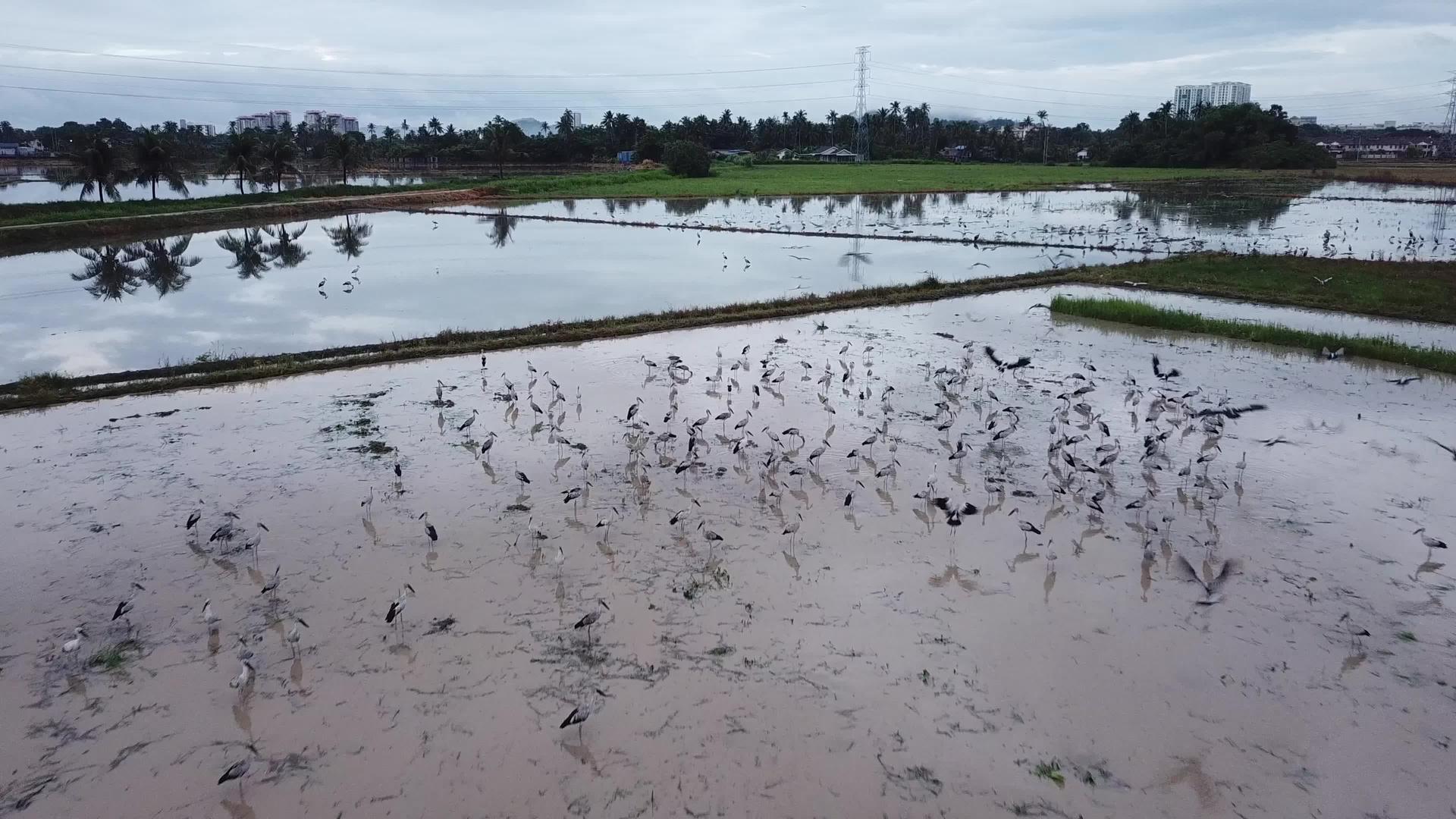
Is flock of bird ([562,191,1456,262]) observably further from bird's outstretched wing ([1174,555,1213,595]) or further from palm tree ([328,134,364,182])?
palm tree ([328,134,364,182])

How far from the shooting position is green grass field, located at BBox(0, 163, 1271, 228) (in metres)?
30.0

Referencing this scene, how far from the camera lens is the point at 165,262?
21812 millimetres

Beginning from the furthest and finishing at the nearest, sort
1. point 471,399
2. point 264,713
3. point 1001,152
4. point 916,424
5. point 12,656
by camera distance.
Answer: point 1001,152
point 471,399
point 916,424
point 12,656
point 264,713

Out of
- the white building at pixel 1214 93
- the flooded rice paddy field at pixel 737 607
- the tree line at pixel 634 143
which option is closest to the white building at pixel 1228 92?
the white building at pixel 1214 93

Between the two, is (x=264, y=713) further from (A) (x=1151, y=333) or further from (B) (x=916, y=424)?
(A) (x=1151, y=333)

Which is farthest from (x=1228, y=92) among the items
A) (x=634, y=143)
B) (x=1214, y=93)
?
(x=634, y=143)

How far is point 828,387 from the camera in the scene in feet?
34.2

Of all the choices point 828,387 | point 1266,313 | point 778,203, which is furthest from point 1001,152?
point 828,387

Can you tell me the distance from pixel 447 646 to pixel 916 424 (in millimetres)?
5598

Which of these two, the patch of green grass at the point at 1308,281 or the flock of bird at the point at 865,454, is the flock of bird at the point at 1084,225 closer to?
the patch of green grass at the point at 1308,281

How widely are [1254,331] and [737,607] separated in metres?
10.8

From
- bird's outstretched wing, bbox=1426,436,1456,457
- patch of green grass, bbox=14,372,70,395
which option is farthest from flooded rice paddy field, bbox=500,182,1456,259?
patch of green grass, bbox=14,372,70,395

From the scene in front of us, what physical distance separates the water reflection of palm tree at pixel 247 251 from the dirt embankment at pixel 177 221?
2.48 m

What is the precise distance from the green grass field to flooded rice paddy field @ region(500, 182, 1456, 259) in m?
3.14
